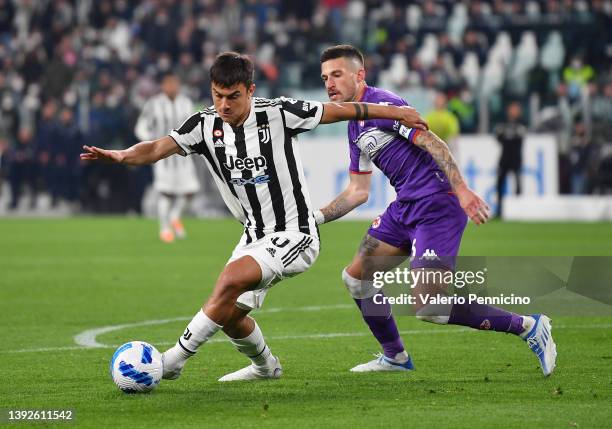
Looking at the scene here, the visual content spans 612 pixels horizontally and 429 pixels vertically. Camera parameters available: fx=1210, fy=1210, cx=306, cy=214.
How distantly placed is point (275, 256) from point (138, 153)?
3.15 feet

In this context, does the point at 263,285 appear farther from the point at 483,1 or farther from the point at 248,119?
the point at 483,1

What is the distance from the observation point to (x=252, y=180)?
692 cm

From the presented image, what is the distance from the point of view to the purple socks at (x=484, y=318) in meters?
7.31

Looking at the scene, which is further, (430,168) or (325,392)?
(430,168)

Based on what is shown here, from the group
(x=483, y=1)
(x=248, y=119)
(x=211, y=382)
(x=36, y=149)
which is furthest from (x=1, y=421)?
(x=483, y=1)

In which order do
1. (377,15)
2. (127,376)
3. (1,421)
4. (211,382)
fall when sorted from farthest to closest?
(377,15)
(211,382)
(127,376)
(1,421)

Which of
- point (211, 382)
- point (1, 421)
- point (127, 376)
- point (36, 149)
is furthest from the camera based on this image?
point (36, 149)

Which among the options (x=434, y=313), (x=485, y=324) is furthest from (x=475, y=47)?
(x=434, y=313)

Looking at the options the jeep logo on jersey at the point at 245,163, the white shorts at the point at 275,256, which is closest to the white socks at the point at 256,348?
the white shorts at the point at 275,256

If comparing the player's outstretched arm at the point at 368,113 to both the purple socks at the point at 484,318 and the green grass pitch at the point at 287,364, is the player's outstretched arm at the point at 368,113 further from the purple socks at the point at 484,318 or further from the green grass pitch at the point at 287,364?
the green grass pitch at the point at 287,364

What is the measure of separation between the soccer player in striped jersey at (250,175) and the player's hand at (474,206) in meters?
0.49

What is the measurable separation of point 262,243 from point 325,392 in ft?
3.02

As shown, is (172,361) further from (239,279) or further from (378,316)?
(378,316)

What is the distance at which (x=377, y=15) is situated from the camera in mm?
30531
